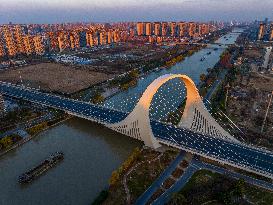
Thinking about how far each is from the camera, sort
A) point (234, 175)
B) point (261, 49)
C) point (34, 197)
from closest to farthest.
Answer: point (34, 197)
point (234, 175)
point (261, 49)

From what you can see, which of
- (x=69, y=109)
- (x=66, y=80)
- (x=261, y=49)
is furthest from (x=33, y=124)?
(x=261, y=49)

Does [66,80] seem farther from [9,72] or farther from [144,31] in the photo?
[144,31]

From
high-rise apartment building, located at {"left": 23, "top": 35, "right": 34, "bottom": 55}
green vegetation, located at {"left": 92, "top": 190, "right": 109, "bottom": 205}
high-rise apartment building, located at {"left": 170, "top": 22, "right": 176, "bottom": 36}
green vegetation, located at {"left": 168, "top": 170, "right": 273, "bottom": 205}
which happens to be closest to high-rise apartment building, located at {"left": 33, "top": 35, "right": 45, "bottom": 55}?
high-rise apartment building, located at {"left": 23, "top": 35, "right": 34, "bottom": 55}

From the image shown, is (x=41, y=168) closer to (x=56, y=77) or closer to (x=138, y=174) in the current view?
(x=138, y=174)

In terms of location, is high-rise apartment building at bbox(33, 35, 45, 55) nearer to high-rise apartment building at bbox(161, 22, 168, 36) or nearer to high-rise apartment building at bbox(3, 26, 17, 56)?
high-rise apartment building at bbox(3, 26, 17, 56)

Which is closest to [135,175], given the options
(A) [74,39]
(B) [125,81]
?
(B) [125,81]

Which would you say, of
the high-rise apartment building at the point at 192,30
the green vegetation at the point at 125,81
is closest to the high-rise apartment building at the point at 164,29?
the high-rise apartment building at the point at 192,30
